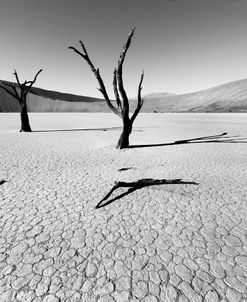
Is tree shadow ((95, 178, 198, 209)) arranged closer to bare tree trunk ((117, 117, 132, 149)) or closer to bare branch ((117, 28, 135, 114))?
bare tree trunk ((117, 117, 132, 149))

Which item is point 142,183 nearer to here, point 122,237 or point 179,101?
point 122,237

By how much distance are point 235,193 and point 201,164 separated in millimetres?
2806

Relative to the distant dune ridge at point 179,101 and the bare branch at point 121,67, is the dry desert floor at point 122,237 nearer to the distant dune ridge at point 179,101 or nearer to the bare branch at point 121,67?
the bare branch at point 121,67

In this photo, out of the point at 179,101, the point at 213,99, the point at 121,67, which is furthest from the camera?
the point at 179,101

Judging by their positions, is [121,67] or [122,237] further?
[121,67]

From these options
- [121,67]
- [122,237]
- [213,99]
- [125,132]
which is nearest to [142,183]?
[122,237]

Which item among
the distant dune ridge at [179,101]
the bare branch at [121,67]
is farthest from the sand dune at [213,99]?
the bare branch at [121,67]

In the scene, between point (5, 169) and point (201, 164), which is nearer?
point (5, 169)

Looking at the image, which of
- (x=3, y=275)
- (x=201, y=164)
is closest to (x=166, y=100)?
(x=201, y=164)

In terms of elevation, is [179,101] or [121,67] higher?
[121,67]

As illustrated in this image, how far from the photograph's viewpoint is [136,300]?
255 centimetres

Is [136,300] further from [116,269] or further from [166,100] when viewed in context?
[166,100]

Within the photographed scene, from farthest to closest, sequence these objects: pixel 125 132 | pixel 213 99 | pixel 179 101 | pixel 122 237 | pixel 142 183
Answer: pixel 179 101, pixel 213 99, pixel 125 132, pixel 142 183, pixel 122 237

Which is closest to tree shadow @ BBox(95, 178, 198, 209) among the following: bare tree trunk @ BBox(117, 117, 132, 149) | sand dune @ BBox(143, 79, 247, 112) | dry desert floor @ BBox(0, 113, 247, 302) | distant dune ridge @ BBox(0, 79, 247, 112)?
dry desert floor @ BBox(0, 113, 247, 302)
